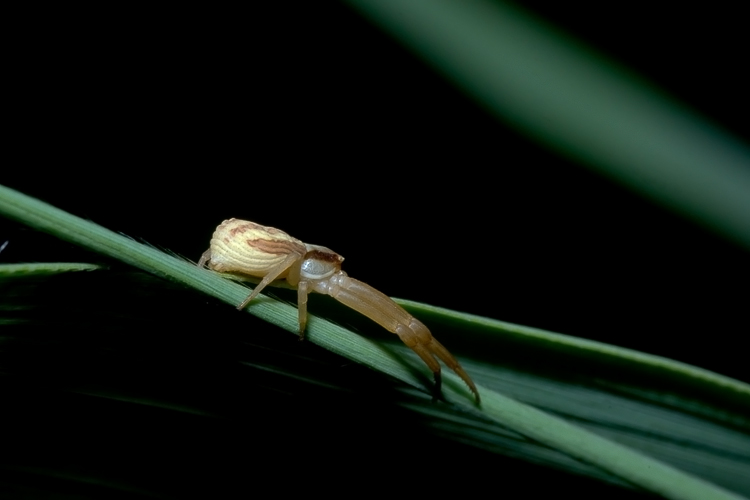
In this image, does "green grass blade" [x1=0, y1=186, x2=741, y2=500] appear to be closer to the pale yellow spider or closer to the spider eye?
the pale yellow spider

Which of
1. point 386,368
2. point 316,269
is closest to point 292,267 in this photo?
point 316,269

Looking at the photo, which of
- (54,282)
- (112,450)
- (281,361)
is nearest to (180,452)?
(112,450)

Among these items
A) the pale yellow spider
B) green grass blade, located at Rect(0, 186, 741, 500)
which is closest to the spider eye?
the pale yellow spider

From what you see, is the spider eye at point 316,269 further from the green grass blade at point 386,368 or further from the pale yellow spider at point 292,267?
the green grass blade at point 386,368

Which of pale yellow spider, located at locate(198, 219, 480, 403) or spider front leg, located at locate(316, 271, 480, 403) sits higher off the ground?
pale yellow spider, located at locate(198, 219, 480, 403)

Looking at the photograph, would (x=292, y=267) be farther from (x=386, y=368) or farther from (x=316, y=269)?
(x=386, y=368)

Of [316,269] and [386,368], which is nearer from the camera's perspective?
[386,368]

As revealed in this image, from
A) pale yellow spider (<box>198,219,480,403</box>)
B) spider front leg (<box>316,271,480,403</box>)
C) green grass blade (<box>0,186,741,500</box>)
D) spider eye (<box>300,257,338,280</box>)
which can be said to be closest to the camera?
green grass blade (<box>0,186,741,500</box>)

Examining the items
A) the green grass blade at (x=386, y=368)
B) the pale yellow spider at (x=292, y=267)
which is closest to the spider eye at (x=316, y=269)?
the pale yellow spider at (x=292, y=267)

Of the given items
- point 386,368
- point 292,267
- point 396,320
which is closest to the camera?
point 386,368
